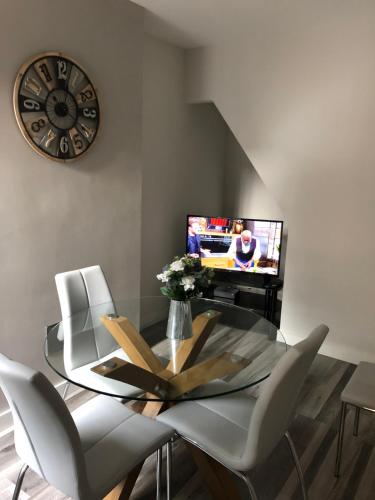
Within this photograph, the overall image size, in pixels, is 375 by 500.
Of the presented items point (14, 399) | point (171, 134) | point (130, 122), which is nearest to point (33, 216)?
point (130, 122)

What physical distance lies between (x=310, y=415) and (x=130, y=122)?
249 cm

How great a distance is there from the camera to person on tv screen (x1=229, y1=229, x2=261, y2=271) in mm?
3785

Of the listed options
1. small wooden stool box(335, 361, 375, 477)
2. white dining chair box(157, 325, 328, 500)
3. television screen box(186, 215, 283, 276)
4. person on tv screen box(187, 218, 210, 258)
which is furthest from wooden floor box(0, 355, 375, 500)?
person on tv screen box(187, 218, 210, 258)

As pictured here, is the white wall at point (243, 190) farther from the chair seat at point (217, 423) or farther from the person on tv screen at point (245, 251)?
the chair seat at point (217, 423)

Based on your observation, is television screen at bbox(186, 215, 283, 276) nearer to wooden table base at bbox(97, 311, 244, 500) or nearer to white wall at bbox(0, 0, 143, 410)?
white wall at bbox(0, 0, 143, 410)

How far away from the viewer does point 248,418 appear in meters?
1.77

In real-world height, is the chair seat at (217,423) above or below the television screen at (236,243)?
below

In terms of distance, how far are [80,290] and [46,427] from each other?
1.22 metres

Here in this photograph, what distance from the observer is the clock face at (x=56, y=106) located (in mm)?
2248

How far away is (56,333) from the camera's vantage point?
83.4 inches

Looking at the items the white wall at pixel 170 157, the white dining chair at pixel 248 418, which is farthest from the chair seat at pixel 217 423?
the white wall at pixel 170 157

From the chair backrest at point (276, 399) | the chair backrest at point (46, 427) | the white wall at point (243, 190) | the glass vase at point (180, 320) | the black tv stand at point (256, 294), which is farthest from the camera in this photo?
the white wall at point (243, 190)

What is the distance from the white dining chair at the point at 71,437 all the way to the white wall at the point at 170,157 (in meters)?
2.30

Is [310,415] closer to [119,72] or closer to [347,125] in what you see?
[347,125]
